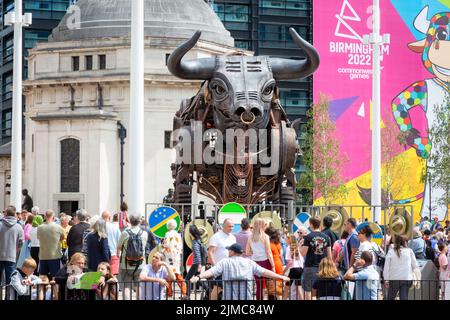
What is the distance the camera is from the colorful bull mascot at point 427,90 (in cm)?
8411

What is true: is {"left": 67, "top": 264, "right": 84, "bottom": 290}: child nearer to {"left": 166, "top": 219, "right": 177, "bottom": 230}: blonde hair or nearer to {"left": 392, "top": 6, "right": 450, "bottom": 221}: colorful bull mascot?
{"left": 166, "top": 219, "right": 177, "bottom": 230}: blonde hair

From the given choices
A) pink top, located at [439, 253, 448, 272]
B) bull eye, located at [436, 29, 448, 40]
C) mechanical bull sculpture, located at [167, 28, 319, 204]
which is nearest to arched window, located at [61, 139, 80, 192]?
bull eye, located at [436, 29, 448, 40]

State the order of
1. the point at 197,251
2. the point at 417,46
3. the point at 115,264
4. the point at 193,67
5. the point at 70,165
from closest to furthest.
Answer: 1. the point at 197,251
2. the point at 115,264
3. the point at 193,67
4. the point at 70,165
5. the point at 417,46

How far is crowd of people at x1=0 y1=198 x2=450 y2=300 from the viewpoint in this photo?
1750 cm

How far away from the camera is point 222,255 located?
2031cm

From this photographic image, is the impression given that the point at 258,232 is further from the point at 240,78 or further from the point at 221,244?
the point at 240,78

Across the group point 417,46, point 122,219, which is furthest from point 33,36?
point 122,219

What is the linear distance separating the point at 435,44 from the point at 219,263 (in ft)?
232

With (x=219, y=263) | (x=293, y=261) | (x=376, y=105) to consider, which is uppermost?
(x=376, y=105)

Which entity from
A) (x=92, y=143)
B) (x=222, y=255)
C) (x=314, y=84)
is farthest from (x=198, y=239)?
(x=314, y=84)

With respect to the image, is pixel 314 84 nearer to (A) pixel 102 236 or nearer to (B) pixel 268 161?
(B) pixel 268 161

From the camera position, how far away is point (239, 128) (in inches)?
1027
